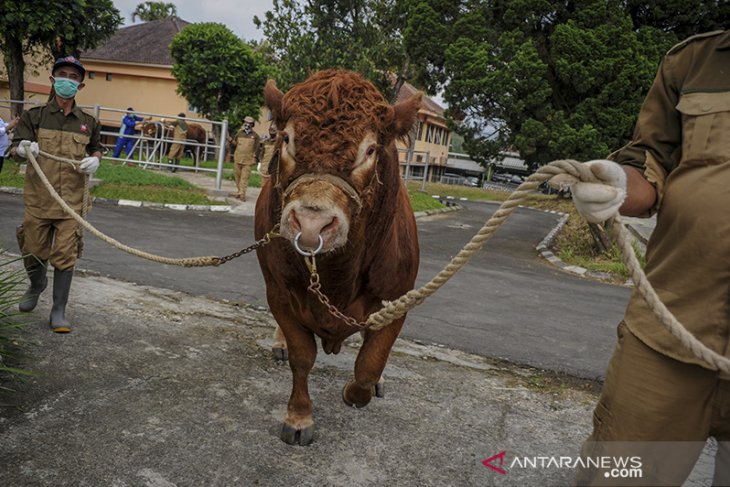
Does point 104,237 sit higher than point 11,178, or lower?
higher

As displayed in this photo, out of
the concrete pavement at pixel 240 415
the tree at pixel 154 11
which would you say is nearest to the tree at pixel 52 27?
the concrete pavement at pixel 240 415

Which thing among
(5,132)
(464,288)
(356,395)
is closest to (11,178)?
(5,132)

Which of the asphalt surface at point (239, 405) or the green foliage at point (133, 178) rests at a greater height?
the green foliage at point (133, 178)

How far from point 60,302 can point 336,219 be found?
10.2ft

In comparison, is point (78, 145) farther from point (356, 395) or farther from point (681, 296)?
point (681, 296)

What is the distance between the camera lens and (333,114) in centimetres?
244

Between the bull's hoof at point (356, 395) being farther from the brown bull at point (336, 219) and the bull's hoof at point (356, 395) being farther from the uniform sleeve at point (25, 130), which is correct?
the uniform sleeve at point (25, 130)

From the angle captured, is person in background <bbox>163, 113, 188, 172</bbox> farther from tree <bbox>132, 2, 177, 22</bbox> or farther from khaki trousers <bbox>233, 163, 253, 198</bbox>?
tree <bbox>132, 2, 177, 22</bbox>

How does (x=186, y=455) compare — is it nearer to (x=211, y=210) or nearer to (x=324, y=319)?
(x=324, y=319)

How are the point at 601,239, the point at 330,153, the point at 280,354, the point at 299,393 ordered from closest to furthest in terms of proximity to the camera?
the point at 330,153
the point at 299,393
the point at 280,354
the point at 601,239

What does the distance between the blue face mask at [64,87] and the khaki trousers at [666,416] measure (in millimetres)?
4370

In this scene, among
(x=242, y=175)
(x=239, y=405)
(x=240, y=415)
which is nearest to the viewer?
(x=240, y=415)

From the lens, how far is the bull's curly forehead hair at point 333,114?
2.41m

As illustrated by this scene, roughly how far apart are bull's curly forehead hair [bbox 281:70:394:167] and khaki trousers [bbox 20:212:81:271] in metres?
2.61
